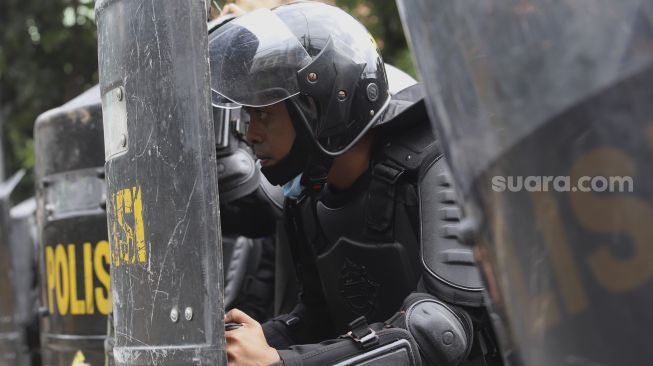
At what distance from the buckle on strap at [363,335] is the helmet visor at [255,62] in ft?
2.29

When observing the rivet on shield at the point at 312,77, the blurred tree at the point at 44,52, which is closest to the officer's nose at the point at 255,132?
the rivet on shield at the point at 312,77

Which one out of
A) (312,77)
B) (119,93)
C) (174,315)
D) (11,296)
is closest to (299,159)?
(312,77)

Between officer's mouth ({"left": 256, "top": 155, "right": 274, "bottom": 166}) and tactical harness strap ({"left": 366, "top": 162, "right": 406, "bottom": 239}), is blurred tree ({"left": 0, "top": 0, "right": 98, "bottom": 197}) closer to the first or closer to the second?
officer's mouth ({"left": 256, "top": 155, "right": 274, "bottom": 166})

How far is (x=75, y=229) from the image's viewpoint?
343 centimetres

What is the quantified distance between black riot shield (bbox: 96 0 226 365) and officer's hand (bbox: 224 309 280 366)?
0.29 m

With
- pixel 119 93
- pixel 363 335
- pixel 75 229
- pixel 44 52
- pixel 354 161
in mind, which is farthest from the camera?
pixel 44 52

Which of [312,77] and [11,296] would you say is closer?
[312,77]

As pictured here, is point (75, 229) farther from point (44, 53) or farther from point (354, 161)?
point (44, 53)

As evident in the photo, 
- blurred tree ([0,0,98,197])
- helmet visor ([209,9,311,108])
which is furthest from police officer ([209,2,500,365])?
blurred tree ([0,0,98,197])

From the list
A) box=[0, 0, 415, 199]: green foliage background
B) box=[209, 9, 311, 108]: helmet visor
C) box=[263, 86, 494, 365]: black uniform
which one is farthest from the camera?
box=[0, 0, 415, 199]: green foliage background

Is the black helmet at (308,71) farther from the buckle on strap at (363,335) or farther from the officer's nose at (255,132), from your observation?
the buckle on strap at (363,335)

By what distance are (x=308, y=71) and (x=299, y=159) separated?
10.6 inches

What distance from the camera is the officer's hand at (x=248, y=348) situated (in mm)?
2074

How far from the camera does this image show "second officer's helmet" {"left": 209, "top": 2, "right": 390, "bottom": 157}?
2.64 meters
